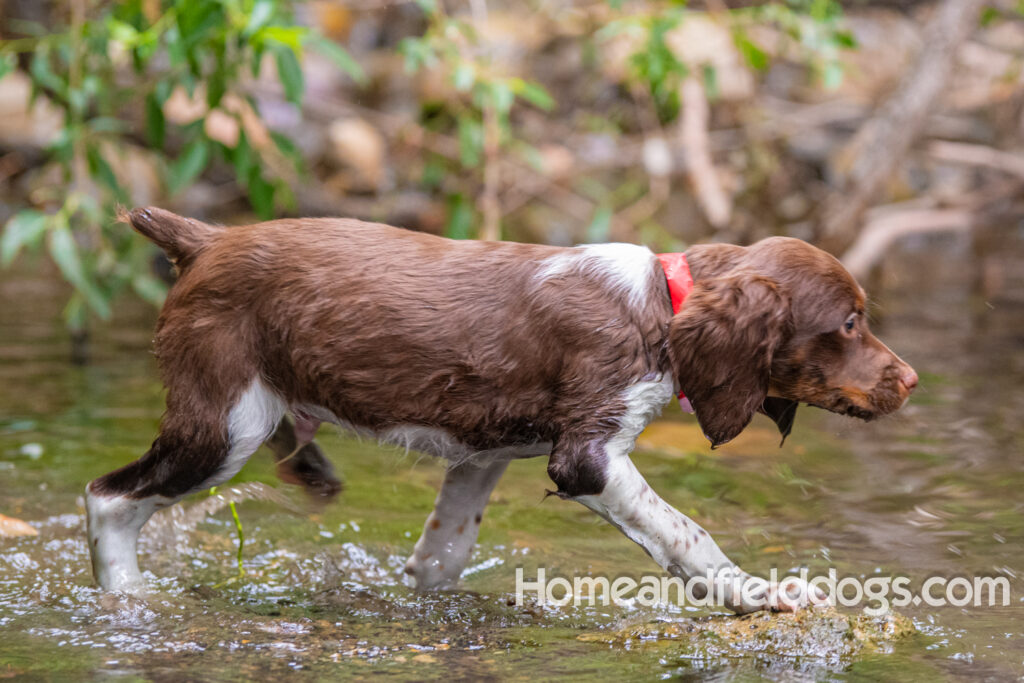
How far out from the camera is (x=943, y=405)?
6.73m

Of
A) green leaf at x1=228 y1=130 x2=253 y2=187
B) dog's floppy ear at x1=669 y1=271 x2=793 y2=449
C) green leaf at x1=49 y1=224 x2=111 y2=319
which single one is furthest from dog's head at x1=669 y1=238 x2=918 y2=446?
green leaf at x1=49 y1=224 x2=111 y2=319

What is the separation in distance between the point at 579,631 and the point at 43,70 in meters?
4.35

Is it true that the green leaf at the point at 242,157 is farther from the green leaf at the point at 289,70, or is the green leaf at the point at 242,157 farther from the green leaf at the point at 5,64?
the green leaf at the point at 5,64

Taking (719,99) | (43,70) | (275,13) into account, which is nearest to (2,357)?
(43,70)

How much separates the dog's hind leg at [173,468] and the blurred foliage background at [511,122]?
5.74 feet

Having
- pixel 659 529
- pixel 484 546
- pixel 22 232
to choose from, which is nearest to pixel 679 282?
pixel 659 529

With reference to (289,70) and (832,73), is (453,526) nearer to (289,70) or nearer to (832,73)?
(289,70)

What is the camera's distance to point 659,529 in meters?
3.47

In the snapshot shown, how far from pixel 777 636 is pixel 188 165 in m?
4.02

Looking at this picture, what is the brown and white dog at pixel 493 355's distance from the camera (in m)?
3.45

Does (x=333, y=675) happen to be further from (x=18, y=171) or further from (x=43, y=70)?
(x=18, y=171)

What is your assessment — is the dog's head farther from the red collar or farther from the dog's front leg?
the dog's front leg

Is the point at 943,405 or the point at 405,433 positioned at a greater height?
the point at 405,433

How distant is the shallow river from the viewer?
134 inches
